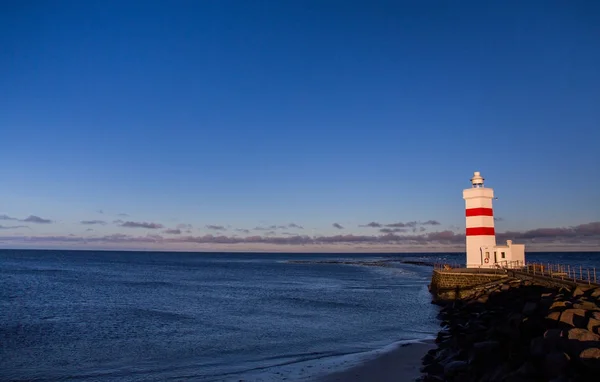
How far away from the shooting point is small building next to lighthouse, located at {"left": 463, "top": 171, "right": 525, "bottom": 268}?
30688 millimetres

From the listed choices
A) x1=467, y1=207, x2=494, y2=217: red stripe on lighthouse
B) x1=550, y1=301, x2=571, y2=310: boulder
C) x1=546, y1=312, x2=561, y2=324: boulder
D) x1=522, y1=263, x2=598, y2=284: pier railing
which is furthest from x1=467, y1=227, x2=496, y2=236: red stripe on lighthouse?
x1=546, y1=312, x2=561, y2=324: boulder

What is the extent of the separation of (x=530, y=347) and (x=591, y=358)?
1862 millimetres

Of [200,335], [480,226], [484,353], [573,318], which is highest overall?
[480,226]

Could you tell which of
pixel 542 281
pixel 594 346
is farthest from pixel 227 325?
pixel 594 346

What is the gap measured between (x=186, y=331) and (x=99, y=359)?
19.4 feet

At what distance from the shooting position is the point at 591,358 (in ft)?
26.0

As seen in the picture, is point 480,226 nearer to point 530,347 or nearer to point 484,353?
point 484,353

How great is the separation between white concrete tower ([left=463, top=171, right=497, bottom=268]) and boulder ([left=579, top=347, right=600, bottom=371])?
77.7 ft

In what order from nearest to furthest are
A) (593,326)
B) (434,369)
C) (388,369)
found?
(593,326)
(434,369)
(388,369)

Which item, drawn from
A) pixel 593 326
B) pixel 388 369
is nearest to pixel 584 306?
pixel 593 326

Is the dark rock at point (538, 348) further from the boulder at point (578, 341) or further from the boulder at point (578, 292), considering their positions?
the boulder at point (578, 292)

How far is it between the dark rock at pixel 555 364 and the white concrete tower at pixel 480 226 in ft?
76.5

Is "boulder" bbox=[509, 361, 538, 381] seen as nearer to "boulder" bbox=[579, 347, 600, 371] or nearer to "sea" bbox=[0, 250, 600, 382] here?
"boulder" bbox=[579, 347, 600, 371]

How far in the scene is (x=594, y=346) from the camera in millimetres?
8492
